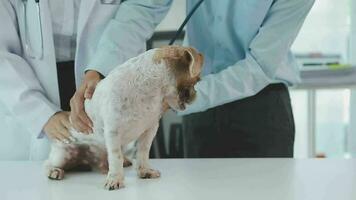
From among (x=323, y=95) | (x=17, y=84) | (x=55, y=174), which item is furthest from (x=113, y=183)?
(x=323, y=95)

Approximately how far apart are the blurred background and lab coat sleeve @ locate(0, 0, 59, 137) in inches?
62.2

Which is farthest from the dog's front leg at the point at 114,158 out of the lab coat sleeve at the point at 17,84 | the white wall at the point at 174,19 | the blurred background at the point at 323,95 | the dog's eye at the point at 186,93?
the white wall at the point at 174,19

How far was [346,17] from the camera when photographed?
9.74 feet

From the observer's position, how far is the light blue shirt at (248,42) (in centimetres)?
112

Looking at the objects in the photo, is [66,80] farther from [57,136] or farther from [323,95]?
[323,95]

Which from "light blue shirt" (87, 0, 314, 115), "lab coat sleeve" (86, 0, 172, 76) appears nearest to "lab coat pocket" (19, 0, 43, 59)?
"lab coat sleeve" (86, 0, 172, 76)

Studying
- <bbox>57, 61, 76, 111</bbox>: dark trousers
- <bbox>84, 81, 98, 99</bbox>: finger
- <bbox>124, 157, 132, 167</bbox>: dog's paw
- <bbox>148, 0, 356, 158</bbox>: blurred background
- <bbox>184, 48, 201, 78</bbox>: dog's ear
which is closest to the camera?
<bbox>184, 48, 201, 78</bbox>: dog's ear

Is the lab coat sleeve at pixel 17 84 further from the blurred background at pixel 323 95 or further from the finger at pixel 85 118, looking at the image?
the blurred background at pixel 323 95

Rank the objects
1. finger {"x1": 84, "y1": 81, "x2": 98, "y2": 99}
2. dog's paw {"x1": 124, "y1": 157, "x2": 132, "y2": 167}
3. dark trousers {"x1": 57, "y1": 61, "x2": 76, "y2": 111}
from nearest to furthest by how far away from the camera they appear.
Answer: finger {"x1": 84, "y1": 81, "x2": 98, "y2": 99} < dog's paw {"x1": 124, "y1": 157, "x2": 132, "y2": 167} < dark trousers {"x1": 57, "y1": 61, "x2": 76, "y2": 111}

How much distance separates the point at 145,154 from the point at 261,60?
399 millimetres

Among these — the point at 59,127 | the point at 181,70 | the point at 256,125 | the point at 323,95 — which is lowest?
the point at 323,95

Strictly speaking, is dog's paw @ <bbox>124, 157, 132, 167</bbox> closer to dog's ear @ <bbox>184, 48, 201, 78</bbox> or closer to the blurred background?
dog's ear @ <bbox>184, 48, 201, 78</bbox>

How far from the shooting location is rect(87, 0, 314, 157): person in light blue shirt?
44.2 inches

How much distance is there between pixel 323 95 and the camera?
310 centimetres
